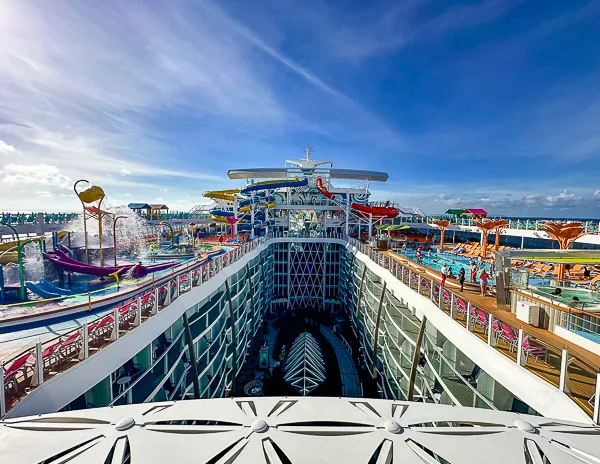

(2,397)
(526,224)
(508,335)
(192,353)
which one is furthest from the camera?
(526,224)

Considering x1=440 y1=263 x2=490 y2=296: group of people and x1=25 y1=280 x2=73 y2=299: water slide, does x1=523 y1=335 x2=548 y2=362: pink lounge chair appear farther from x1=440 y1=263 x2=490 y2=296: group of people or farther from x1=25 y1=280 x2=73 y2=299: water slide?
x1=25 y1=280 x2=73 y2=299: water slide

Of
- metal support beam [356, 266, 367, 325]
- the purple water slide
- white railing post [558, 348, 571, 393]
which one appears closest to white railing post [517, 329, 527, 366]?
white railing post [558, 348, 571, 393]

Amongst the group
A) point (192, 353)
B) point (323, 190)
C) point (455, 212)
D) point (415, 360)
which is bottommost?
point (415, 360)

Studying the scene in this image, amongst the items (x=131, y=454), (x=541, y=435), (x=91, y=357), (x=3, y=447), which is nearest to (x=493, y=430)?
(x=541, y=435)

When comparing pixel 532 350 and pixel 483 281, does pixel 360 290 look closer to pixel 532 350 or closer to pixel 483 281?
pixel 483 281

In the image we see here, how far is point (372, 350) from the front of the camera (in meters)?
14.4

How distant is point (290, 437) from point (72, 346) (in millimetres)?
4165

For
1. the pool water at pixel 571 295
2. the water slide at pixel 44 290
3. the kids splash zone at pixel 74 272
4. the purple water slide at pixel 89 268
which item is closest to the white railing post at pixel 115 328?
the kids splash zone at pixel 74 272

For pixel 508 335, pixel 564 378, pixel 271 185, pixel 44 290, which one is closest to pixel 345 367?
pixel 508 335

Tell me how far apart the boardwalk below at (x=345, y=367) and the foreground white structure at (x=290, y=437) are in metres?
10.2

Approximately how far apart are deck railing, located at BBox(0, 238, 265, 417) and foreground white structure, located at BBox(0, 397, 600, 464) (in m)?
0.71

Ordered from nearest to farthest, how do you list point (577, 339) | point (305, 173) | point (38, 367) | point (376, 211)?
point (38, 367) → point (577, 339) → point (376, 211) → point (305, 173)

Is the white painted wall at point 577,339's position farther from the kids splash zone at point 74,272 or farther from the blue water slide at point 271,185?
the blue water slide at point 271,185

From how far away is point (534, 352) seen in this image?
16.6 feet
